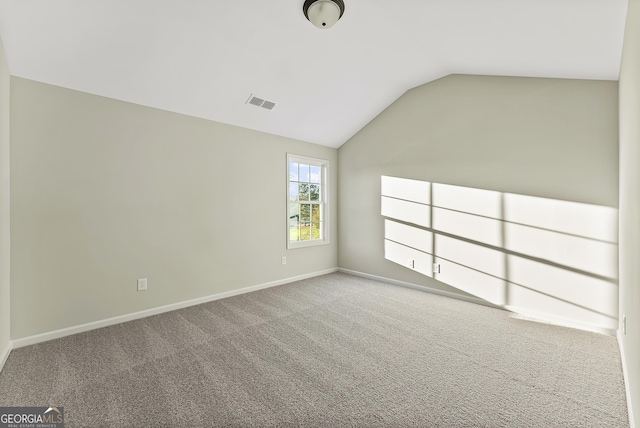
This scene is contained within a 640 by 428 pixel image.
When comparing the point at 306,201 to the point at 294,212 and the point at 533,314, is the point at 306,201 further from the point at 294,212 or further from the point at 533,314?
the point at 533,314

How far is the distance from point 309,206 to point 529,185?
10.3 ft

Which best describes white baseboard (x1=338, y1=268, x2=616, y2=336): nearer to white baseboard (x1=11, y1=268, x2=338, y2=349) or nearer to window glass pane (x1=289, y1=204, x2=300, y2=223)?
window glass pane (x1=289, y1=204, x2=300, y2=223)

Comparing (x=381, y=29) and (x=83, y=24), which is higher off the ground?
(x=381, y=29)

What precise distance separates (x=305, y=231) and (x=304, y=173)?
1.01 meters

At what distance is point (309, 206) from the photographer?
500cm

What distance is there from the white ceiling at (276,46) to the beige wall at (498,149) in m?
0.23

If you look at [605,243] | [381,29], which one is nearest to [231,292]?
[381,29]

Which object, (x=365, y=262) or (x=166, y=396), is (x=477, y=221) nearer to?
(x=365, y=262)

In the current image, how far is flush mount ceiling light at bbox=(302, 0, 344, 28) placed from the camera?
236cm

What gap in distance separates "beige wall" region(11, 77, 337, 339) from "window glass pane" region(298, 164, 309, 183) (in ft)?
2.31

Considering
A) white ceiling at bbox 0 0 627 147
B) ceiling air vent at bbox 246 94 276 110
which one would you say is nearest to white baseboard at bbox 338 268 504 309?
white ceiling at bbox 0 0 627 147

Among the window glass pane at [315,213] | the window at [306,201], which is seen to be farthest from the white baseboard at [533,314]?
the window glass pane at [315,213]

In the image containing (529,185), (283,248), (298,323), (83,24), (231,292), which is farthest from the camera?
(283,248)

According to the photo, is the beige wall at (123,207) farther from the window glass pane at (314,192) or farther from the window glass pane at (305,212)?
the window glass pane at (314,192)
